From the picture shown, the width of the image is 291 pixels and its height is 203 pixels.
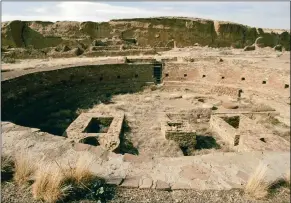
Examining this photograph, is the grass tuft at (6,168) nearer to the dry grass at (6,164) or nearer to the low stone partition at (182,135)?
the dry grass at (6,164)

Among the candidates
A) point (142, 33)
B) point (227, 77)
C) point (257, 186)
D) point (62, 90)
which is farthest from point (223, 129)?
point (142, 33)

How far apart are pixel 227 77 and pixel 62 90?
9449 millimetres

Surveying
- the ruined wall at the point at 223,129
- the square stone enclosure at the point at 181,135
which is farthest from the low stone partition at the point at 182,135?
the ruined wall at the point at 223,129

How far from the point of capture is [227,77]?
52.3ft

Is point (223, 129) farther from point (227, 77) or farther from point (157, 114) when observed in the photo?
point (227, 77)

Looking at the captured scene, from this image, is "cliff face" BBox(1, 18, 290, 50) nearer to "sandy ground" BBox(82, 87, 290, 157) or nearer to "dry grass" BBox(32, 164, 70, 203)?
"sandy ground" BBox(82, 87, 290, 157)

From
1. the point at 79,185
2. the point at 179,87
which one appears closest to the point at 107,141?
the point at 79,185

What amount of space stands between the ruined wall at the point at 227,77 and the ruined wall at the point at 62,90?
1748 millimetres

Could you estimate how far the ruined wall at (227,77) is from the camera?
1377cm

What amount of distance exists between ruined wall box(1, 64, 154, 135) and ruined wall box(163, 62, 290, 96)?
175 cm

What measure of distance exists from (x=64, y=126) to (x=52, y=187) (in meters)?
7.30

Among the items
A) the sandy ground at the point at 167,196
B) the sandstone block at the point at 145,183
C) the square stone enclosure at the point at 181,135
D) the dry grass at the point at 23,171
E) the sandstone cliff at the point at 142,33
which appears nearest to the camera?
the sandy ground at the point at 167,196

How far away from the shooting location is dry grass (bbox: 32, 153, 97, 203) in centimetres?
386

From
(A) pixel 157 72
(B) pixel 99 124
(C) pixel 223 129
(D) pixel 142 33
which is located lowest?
(B) pixel 99 124
